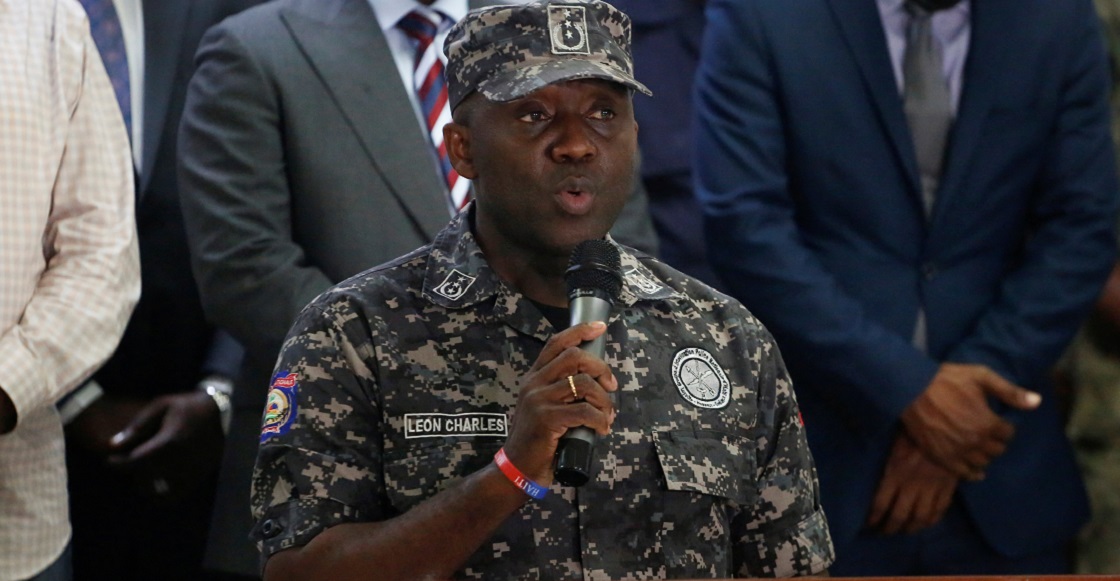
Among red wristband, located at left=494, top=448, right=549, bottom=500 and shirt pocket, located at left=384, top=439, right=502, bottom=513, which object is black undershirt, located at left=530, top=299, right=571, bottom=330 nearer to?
shirt pocket, located at left=384, top=439, right=502, bottom=513

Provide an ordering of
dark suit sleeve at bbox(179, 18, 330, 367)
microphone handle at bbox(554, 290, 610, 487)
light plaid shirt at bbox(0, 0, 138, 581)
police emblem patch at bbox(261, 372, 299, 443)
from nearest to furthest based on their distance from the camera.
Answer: microphone handle at bbox(554, 290, 610, 487), police emblem patch at bbox(261, 372, 299, 443), light plaid shirt at bbox(0, 0, 138, 581), dark suit sleeve at bbox(179, 18, 330, 367)

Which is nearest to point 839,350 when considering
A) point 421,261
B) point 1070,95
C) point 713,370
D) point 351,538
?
point 1070,95

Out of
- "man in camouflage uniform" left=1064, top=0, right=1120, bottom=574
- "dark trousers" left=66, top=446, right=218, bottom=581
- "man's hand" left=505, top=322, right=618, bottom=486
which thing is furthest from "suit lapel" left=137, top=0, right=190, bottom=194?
"man in camouflage uniform" left=1064, top=0, right=1120, bottom=574

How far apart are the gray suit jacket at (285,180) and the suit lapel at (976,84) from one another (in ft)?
3.45

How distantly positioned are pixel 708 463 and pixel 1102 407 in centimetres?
180

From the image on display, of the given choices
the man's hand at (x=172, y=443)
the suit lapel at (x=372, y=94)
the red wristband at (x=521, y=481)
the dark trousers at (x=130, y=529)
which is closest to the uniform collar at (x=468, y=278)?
the red wristband at (x=521, y=481)

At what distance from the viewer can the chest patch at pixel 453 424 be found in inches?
81.7

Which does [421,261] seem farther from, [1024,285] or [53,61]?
[1024,285]

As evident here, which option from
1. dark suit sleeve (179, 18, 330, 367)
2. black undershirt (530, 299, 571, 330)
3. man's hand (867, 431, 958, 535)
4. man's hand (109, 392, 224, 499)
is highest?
black undershirt (530, 299, 571, 330)

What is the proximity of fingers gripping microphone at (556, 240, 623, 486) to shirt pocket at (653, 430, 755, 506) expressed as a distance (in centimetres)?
22

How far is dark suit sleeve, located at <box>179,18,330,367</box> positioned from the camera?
2740mm

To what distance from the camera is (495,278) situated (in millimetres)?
2184

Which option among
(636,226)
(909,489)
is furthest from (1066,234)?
(636,226)

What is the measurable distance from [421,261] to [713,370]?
1.42 feet
